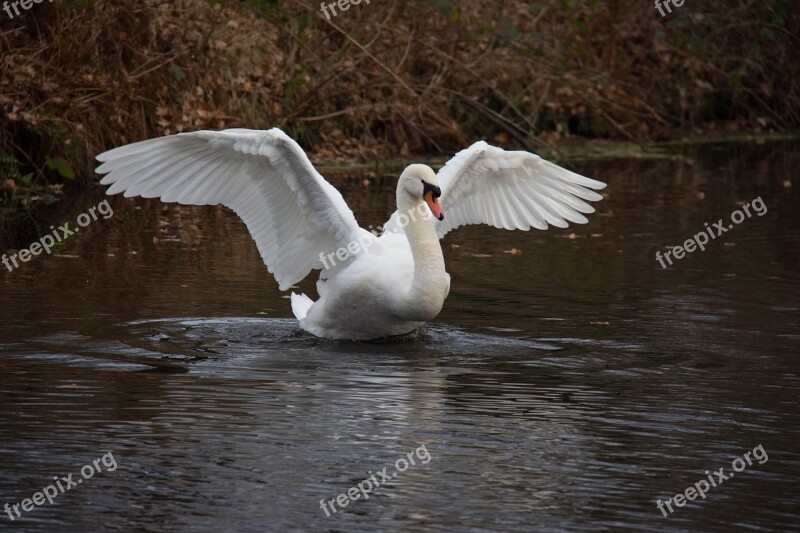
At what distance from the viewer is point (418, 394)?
7.21 m

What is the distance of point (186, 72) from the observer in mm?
17031

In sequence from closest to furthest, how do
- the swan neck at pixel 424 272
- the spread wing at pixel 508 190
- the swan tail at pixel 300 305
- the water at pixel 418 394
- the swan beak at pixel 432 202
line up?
the water at pixel 418 394 → the swan neck at pixel 424 272 → the swan beak at pixel 432 202 → the swan tail at pixel 300 305 → the spread wing at pixel 508 190

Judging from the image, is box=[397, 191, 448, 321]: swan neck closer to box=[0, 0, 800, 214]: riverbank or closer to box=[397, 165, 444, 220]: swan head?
box=[397, 165, 444, 220]: swan head

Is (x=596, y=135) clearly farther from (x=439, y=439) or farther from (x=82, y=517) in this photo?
(x=82, y=517)

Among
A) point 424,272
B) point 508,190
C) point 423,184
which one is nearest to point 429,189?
point 423,184

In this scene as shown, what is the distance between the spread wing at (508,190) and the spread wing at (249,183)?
1044mm

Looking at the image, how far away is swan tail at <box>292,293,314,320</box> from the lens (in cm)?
921

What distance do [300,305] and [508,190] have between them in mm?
1842

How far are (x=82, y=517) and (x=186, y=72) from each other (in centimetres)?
1233

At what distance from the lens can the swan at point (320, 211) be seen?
335 inches

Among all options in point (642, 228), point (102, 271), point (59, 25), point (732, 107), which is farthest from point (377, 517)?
point (732, 107)

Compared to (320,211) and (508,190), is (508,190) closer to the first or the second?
(508,190)

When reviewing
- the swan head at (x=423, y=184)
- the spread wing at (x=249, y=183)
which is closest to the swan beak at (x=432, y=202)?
the swan head at (x=423, y=184)

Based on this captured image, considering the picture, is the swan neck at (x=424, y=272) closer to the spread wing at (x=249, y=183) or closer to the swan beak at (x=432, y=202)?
the swan beak at (x=432, y=202)
